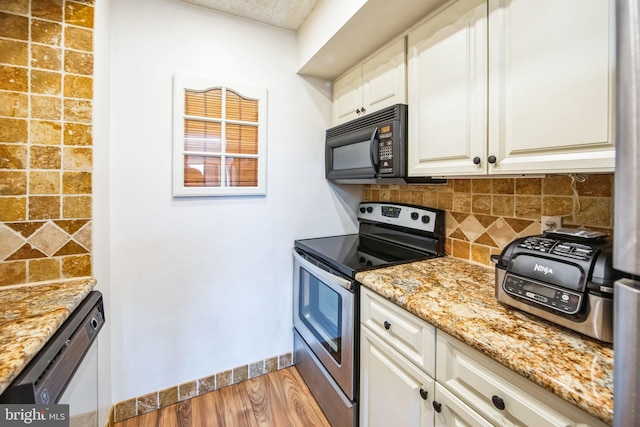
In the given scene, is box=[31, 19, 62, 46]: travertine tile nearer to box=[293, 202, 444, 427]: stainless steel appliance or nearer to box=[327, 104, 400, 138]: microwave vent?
box=[327, 104, 400, 138]: microwave vent

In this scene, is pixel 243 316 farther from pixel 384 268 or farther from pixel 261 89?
pixel 261 89

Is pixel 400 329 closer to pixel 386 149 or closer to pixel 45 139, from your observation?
pixel 386 149

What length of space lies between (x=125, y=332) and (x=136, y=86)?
137cm

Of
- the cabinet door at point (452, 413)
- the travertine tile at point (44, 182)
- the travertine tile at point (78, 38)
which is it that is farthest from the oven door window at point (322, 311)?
the travertine tile at point (78, 38)

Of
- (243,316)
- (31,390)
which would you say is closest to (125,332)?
(243,316)

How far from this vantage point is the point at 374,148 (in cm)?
156

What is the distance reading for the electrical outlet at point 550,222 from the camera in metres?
1.17

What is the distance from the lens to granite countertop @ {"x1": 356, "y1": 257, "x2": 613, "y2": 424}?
60 cm

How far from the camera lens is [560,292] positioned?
0.79 m

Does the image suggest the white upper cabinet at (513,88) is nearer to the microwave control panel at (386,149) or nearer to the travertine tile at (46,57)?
the microwave control panel at (386,149)

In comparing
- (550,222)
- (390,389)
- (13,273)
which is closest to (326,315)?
(390,389)

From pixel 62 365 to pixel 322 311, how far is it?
3.79 feet

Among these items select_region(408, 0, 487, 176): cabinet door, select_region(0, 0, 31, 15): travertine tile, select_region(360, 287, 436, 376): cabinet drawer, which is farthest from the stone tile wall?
select_region(408, 0, 487, 176): cabinet door

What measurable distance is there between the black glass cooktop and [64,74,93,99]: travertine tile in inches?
52.8
